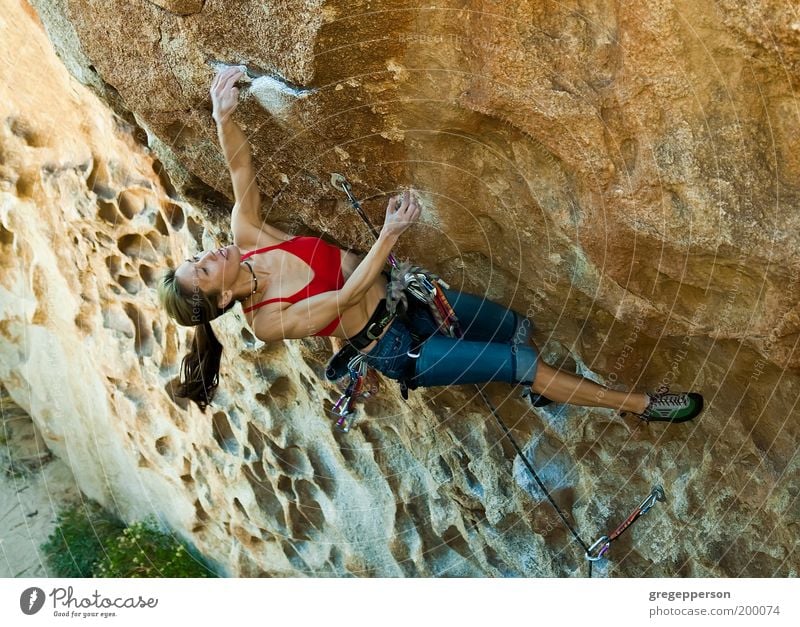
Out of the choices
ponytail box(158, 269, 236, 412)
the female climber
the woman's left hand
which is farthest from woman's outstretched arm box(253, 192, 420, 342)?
the woman's left hand

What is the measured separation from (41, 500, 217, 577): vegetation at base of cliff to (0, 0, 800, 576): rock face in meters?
0.39

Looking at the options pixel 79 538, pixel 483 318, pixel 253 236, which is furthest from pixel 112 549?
pixel 483 318

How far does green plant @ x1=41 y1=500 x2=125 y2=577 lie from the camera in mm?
4207

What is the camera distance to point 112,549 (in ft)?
13.3

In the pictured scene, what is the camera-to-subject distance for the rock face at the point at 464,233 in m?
1.79

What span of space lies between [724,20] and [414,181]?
2.65 feet

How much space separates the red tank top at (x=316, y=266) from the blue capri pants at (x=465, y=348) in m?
0.19

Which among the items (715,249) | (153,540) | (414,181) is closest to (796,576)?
(715,249)

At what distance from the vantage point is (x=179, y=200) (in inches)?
113

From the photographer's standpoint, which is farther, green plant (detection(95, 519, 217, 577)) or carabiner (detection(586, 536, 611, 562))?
green plant (detection(95, 519, 217, 577))

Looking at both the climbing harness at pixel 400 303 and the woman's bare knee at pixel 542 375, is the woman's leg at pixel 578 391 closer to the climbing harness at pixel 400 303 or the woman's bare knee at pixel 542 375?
the woman's bare knee at pixel 542 375

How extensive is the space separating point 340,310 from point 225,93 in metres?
0.56

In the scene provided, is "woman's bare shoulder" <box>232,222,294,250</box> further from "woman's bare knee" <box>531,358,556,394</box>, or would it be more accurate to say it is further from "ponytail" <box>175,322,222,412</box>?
"woman's bare knee" <box>531,358,556,394</box>
